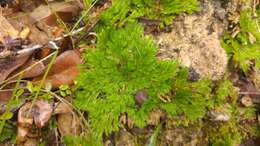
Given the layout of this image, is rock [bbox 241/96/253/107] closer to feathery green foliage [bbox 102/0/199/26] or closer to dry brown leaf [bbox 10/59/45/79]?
feathery green foliage [bbox 102/0/199/26]

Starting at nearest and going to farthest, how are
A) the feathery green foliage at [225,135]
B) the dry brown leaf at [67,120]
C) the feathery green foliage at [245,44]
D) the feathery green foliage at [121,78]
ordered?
the feathery green foliage at [121,78]
the dry brown leaf at [67,120]
the feathery green foliage at [225,135]
the feathery green foliage at [245,44]

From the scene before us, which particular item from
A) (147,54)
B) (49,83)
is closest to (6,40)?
(49,83)

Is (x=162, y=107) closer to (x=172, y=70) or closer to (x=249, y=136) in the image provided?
(x=172, y=70)

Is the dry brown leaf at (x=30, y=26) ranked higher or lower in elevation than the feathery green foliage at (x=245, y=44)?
higher

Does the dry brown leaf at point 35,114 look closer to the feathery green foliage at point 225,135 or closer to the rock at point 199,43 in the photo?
the rock at point 199,43

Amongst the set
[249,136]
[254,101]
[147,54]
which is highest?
[147,54]

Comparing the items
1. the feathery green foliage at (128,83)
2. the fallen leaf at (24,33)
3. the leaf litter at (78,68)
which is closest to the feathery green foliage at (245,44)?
the leaf litter at (78,68)

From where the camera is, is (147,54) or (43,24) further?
(43,24)

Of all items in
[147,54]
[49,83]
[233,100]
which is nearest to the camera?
[147,54]
